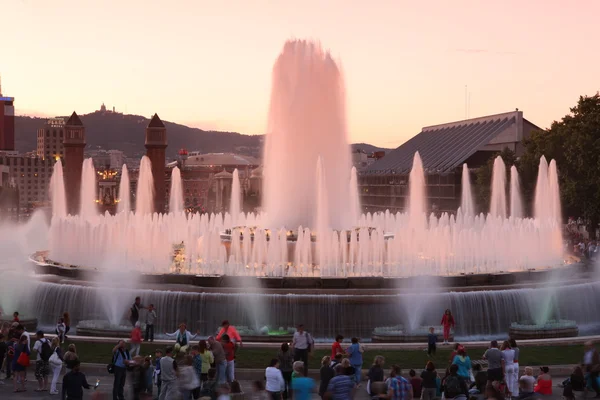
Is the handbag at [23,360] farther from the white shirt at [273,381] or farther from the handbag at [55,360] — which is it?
the white shirt at [273,381]

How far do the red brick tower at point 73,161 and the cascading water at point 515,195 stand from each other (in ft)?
262

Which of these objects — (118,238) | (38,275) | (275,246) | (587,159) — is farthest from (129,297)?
A: (587,159)

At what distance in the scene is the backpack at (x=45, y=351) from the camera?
1731 centimetres

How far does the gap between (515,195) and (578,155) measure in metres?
9.50

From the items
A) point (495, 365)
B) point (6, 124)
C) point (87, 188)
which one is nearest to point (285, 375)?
point (495, 365)

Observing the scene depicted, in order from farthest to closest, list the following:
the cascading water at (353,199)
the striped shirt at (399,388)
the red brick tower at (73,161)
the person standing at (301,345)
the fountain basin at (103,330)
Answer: the red brick tower at (73,161), the cascading water at (353,199), the fountain basin at (103,330), the person standing at (301,345), the striped shirt at (399,388)

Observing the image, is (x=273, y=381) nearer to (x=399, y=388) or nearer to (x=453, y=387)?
(x=399, y=388)

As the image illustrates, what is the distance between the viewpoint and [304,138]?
119 ft

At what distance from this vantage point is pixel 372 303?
24.9 meters

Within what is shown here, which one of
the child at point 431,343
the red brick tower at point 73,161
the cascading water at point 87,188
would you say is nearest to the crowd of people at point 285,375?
the child at point 431,343

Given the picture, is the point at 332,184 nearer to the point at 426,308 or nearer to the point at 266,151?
the point at 266,151

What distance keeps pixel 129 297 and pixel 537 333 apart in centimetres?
1121

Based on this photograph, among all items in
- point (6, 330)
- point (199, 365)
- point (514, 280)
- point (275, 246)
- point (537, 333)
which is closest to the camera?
point (199, 365)

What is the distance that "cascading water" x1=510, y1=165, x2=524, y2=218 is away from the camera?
62903 mm
